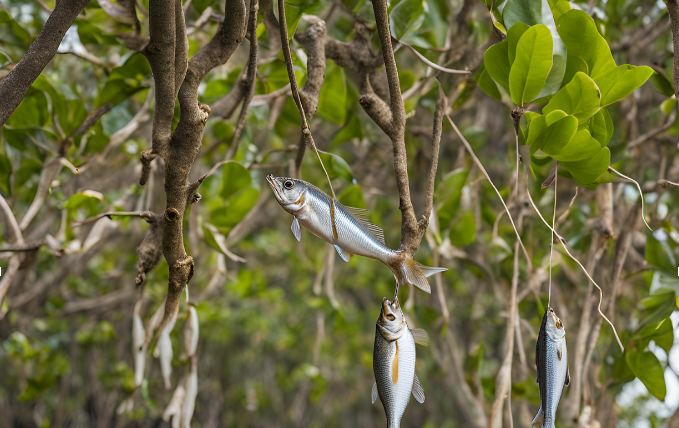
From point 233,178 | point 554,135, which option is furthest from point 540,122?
point 233,178

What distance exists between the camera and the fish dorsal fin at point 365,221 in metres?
0.39

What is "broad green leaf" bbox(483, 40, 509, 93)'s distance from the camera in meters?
0.45

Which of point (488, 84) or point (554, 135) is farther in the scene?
point (488, 84)

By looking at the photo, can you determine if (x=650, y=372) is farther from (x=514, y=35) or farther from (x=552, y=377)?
(x=514, y=35)

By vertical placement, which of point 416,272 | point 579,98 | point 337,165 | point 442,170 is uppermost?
point 579,98

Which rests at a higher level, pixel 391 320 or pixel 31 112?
pixel 391 320

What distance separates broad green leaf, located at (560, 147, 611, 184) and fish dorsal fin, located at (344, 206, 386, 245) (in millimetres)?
200

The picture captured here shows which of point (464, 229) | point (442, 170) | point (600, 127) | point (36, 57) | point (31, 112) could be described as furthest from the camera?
point (442, 170)

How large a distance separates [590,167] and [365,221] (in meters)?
0.22

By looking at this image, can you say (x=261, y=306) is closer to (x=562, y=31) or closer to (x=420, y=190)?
(x=420, y=190)

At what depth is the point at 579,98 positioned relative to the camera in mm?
431

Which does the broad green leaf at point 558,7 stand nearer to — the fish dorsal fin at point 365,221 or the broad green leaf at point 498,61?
the broad green leaf at point 498,61

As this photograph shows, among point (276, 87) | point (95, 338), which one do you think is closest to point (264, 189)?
point (276, 87)

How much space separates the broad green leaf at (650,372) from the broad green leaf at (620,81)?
302 mm
